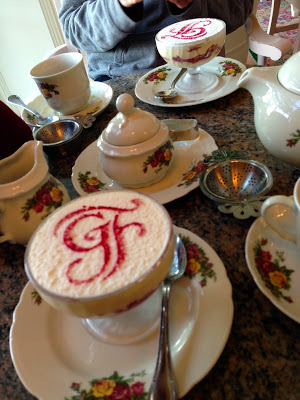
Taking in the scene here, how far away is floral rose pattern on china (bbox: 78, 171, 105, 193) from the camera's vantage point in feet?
2.23

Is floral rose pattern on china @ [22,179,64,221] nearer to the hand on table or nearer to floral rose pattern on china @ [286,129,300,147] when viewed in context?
floral rose pattern on china @ [286,129,300,147]

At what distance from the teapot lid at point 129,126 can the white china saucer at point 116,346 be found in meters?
0.28

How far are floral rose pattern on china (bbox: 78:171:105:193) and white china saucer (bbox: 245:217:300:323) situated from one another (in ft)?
1.10

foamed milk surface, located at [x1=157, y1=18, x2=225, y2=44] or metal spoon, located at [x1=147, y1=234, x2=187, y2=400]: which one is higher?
foamed milk surface, located at [x1=157, y1=18, x2=225, y2=44]

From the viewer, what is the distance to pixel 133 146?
0.62m

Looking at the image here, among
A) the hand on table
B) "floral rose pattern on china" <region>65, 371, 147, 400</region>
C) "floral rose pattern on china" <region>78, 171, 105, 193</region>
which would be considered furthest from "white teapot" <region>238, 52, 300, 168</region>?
the hand on table

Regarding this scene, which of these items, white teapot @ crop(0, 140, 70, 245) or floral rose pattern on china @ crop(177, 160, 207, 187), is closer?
white teapot @ crop(0, 140, 70, 245)

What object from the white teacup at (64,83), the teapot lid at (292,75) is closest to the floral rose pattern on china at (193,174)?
the teapot lid at (292,75)

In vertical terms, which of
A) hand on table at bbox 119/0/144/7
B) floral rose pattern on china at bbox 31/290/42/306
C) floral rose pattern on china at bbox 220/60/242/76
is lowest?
floral rose pattern on china at bbox 31/290/42/306

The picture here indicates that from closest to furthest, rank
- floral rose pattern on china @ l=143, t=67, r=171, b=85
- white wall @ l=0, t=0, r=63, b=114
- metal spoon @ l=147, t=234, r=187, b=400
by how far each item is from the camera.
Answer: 1. metal spoon @ l=147, t=234, r=187, b=400
2. floral rose pattern on china @ l=143, t=67, r=171, b=85
3. white wall @ l=0, t=0, r=63, b=114

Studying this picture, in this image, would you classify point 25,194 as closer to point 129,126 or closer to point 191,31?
point 129,126

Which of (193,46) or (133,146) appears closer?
(133,146)

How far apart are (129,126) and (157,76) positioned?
1.67 feet

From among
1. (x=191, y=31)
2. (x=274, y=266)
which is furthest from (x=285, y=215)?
(x=191, y=31)
